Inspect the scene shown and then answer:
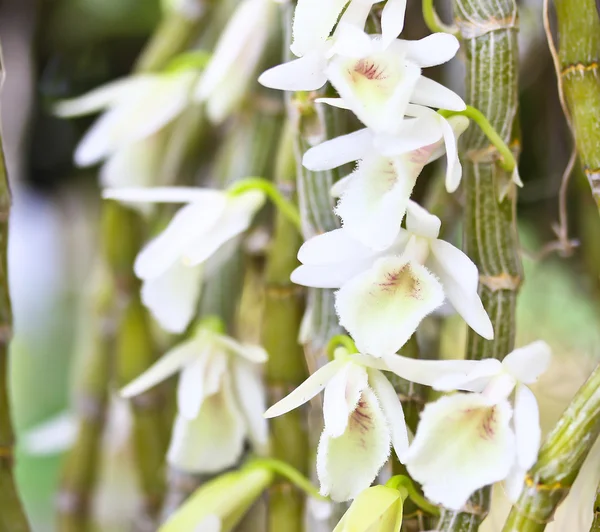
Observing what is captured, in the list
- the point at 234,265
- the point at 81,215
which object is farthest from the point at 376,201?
the point at 81,215

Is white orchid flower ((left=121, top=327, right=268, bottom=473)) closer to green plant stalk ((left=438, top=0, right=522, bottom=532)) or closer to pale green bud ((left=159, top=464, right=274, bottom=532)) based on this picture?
pale green bud ((left=159, top=464, right=274, bottom=532))

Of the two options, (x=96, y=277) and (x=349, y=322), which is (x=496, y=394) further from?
(x=96, y=277)

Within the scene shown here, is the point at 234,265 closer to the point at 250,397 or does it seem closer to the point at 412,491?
the point at 250,397

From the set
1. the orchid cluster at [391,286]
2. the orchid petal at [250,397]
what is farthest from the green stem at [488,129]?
the orchid petal at [250,397]

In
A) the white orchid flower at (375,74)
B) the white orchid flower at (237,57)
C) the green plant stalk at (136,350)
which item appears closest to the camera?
the white orchid flower at (375,74)

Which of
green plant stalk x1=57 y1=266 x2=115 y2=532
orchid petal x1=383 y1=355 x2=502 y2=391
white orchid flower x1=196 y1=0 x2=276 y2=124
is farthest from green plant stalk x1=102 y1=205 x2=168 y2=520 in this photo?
orchid petal x1=383 y1=355 x2=502 y2=391

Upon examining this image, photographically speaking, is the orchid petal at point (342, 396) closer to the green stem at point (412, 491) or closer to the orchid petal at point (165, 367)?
the green stem at point (412, 491)

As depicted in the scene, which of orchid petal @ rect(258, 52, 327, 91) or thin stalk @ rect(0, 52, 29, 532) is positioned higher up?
orchid petal @ rect(258, 52, 327, 91)
